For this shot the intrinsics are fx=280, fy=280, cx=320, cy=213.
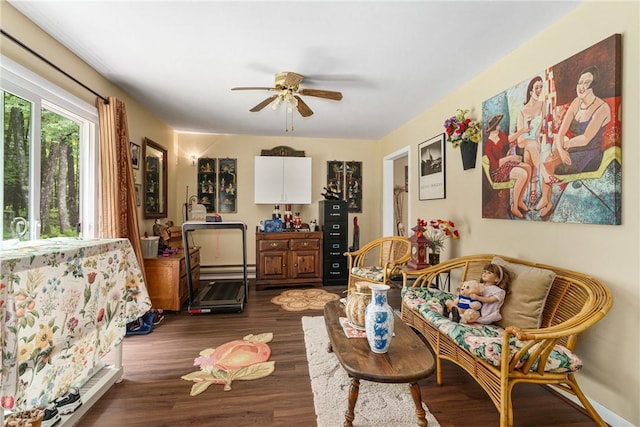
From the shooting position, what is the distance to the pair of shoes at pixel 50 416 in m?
1.50

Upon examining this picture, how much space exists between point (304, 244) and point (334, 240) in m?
0.52

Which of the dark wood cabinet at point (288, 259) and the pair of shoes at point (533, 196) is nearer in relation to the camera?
the pair of shoes at point (533, 196)

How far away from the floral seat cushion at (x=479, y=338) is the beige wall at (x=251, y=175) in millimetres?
3146

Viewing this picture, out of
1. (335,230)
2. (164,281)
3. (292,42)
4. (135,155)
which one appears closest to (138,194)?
(135,155)

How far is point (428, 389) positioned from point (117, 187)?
126 inches

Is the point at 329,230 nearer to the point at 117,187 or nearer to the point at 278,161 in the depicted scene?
the point at 278,161

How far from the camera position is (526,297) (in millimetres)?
1862

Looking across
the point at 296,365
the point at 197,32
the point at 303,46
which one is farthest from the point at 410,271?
the point at 197,32

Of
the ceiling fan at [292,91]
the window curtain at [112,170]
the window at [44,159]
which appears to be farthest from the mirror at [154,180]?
the ceiling fan at [292,91]

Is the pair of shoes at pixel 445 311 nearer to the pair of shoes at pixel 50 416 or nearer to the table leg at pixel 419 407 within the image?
the table leg at pixel 419 407

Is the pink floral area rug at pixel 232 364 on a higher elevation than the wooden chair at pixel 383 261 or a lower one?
lower

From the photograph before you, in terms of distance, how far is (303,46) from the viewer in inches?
88.3

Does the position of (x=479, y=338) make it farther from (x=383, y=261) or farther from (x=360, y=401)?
(x=383, y=261)

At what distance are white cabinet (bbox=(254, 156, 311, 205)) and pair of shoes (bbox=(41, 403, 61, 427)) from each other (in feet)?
11.6
